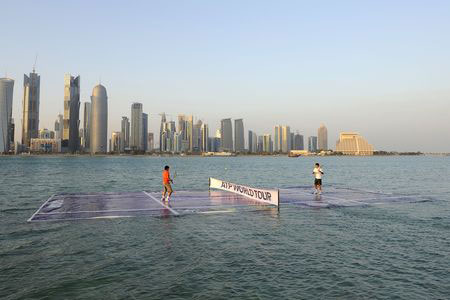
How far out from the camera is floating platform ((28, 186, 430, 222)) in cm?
1892

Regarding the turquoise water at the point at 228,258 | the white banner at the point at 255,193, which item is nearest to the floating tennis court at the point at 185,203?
the white banner at the point at 255,193

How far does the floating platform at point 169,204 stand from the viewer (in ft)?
62.1

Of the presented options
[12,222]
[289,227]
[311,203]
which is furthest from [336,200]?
[12,222]

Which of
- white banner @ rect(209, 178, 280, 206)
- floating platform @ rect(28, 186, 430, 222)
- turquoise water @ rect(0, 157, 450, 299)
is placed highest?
white banner @ rect(209, 178, 280, 206)

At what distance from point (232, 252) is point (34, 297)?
624cm

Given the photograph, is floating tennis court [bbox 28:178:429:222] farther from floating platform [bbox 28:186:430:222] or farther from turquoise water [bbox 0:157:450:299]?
turquoise water [bbox 0:157:450:299]

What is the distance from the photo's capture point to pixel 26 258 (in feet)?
38.8

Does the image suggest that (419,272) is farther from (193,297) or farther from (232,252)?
(193,297)

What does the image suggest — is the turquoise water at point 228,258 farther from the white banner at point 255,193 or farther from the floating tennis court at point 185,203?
the white banner at point 255,193

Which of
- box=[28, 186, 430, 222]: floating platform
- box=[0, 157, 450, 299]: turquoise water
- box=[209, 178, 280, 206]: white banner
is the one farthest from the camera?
box=[209, 178, 280, 206]: white banner

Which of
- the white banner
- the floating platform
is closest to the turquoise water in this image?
the floating platform

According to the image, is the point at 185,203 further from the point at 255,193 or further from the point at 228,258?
the point at 228,258

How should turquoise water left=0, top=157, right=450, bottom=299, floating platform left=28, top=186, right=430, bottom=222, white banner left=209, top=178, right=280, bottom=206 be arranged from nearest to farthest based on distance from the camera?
turquoise water left=0, top=157, right=450, bottom=299 < floating platform left=28, top=186, right=430, bottom=222 < white banner left=209, top=178, right=280, bottom=206

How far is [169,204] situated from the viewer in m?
22.2
